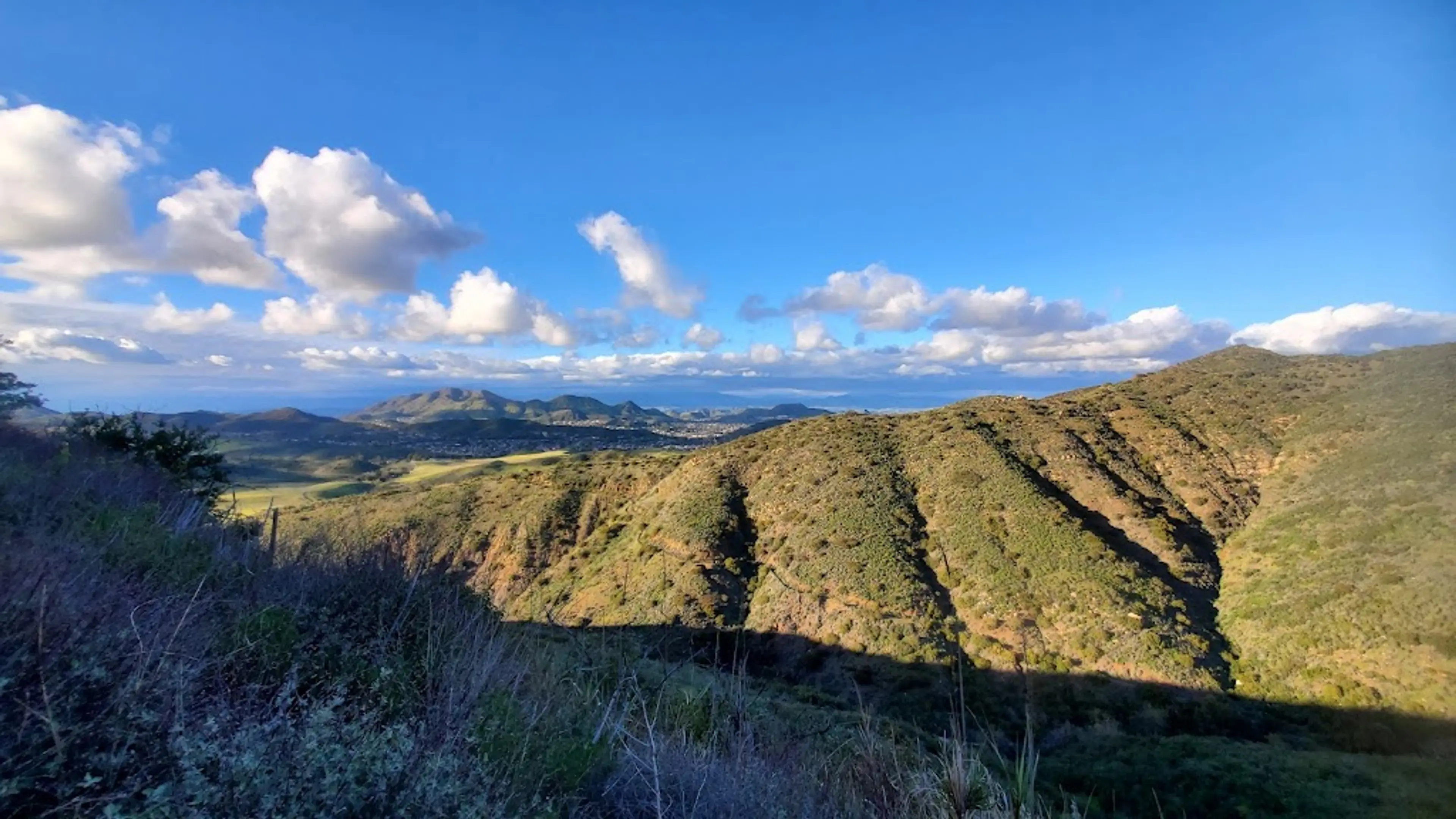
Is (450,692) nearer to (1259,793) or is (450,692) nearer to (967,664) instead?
(1259,793)

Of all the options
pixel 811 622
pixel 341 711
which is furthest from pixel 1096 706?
pixel 341 711

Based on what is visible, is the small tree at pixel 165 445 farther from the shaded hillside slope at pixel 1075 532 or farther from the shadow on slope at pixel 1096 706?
the shadow on slope at pixel 1096 706

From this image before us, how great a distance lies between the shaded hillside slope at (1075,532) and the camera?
34.6 metres

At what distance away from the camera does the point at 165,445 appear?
78.1ft

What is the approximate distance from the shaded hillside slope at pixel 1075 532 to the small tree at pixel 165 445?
385 cm

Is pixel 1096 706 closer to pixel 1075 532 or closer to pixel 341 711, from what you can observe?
pixel 1075 532

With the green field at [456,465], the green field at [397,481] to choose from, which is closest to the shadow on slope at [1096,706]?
the green field at [397,481]

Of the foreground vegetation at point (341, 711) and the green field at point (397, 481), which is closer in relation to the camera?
the foreground vegetation at point (341, 711)

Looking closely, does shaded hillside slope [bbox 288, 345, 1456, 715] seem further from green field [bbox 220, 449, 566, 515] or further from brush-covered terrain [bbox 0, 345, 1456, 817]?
green field [bbox 220, 449, 566, 515]

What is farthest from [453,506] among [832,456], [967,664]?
[967,664]

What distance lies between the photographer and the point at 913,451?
57.8m

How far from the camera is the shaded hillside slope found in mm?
34562

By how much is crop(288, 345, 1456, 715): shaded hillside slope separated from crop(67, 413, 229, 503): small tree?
3.85m

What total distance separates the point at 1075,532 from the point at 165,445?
47625 mm
